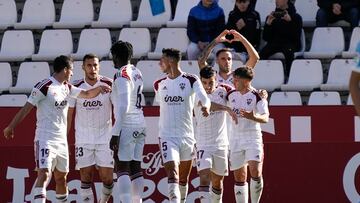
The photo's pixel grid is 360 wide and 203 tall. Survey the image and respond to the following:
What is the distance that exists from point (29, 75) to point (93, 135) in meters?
4.30

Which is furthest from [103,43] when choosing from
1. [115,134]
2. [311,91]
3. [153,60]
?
[115,134]

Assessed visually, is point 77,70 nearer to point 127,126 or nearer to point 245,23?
point 245,23

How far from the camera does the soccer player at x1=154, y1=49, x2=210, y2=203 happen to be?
13.8m

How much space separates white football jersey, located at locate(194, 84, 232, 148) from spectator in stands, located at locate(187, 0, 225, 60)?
343cm

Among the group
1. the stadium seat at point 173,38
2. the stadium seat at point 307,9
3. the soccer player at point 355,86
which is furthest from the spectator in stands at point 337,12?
the soccer player at point 355,86

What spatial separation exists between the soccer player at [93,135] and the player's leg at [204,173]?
116cm

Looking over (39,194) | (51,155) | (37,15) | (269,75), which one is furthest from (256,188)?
(37,15)

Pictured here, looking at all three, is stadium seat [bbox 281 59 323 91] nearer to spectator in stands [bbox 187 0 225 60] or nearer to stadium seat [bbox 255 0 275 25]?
spectator in stands [bbox 187 0 225 60]

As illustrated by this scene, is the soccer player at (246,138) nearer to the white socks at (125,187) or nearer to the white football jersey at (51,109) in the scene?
the white socks at (125,187)

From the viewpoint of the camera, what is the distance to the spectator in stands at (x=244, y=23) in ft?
59.3

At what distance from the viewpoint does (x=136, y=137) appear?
13445mm

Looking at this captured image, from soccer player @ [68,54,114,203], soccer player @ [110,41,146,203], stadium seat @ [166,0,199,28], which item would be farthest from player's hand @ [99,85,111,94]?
stadium seat @ [166,0,199,28]

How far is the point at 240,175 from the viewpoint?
1482cm

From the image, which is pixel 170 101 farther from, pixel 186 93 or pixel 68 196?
pixel 68 196
